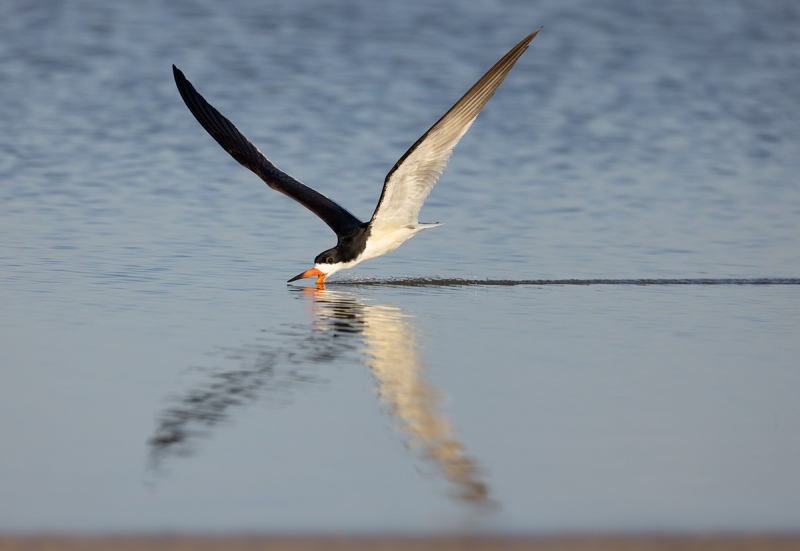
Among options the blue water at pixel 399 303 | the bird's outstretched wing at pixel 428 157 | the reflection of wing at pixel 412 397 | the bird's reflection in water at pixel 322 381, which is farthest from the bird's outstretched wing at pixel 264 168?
the reflection of wing at pixel 412 397

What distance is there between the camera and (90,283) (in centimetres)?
717

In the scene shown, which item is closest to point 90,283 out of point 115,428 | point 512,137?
point 115,428

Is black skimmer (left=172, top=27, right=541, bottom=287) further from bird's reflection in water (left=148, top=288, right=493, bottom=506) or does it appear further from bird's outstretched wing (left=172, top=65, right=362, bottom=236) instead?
bird's reflection in water (left=148, top=288, right=493, bottom=506)

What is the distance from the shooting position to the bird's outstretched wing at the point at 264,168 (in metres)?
8.48

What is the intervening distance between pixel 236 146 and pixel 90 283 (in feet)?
7.62

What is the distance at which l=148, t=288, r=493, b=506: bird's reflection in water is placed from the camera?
13.2 feet

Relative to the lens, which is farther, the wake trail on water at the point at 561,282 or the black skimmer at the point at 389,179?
the wake trail on water at the point at 561,282

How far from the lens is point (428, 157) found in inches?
295

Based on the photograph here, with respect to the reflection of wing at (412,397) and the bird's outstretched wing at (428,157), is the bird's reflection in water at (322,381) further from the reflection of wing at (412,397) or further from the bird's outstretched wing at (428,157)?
the bird's outstretched wing at (428,157)

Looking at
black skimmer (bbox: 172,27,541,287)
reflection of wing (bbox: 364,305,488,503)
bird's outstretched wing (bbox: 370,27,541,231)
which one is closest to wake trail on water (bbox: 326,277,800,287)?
black skimmer (bbox: 172,27,541,287)

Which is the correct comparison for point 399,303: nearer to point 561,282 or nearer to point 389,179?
point 389,179

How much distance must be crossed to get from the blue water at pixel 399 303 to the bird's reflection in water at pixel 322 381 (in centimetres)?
2

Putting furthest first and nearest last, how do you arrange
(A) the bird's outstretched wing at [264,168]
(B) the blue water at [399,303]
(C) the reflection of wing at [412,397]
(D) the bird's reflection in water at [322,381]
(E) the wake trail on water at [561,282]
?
(A) the bird's outstretched wing at [264,168], (E) the wake trail on water at [561,282], (D) the bird's reflection in water at [322,381], (C) the reflection of wing at [412,397], (B) the blue water at [399,303]

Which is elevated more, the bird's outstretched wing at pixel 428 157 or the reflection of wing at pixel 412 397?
the bird's outstretched wing at pixel 428 157
